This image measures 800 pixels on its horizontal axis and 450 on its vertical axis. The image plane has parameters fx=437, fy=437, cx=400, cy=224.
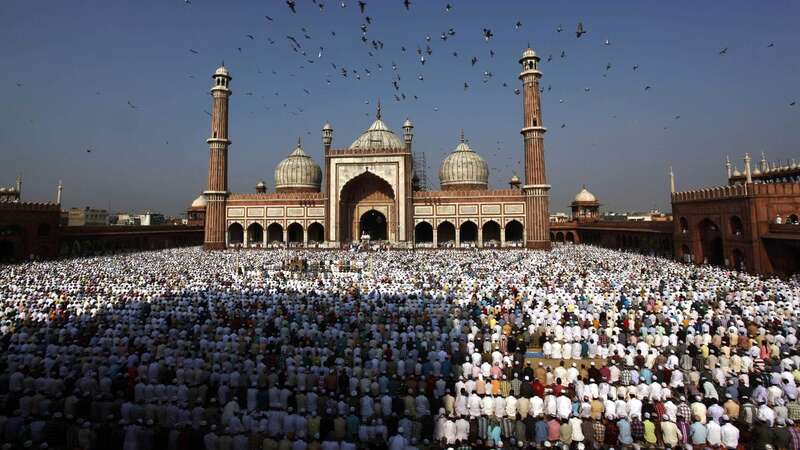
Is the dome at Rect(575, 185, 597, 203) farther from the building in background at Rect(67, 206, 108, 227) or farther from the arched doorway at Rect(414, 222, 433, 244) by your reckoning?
the building in background at Rect(67, 206, 108, 227)

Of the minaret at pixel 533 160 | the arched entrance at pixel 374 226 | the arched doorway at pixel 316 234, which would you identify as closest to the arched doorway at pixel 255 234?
the arched doorway at pixel 316 234

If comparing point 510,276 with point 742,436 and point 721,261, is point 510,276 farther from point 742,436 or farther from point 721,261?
point 721,261

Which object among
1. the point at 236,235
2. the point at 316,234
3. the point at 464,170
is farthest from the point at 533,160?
the point at 236,235

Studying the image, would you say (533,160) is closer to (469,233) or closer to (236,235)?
(469,233)

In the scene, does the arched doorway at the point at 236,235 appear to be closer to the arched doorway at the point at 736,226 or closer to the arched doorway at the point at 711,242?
the arched doorway at the point at 711,242

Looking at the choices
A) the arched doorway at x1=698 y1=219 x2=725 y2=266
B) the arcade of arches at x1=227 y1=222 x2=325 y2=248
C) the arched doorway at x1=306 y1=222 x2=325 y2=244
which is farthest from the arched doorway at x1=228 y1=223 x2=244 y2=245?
the arched doorway at x1=698 y1=219 x2=725 y2=266

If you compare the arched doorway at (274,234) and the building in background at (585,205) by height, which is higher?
the building in background at (585,205)
